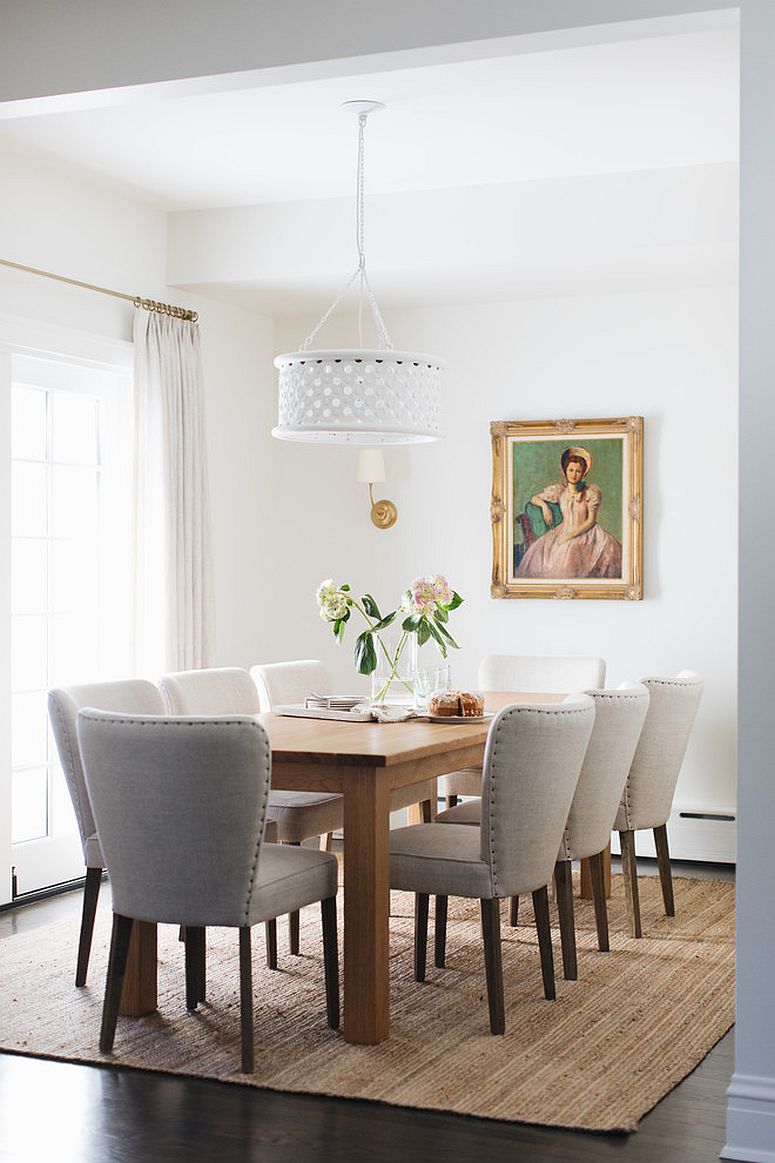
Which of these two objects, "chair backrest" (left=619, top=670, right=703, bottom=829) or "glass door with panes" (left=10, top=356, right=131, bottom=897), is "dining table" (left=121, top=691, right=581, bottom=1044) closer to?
"chair backrest" (left=619, top=670, right=703, bottom=829)

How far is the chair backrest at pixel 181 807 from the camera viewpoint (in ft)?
11.1

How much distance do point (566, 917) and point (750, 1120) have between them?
1.28 m

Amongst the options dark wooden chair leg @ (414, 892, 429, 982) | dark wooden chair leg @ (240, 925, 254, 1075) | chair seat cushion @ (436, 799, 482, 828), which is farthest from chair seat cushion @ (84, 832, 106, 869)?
chair seat cushion @ (436, 799, 482, 828)

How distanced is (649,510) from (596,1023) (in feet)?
9.63

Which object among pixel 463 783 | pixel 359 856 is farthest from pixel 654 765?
pixel 359 856

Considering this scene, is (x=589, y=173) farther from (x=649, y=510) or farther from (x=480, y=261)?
(x=649, y=510)

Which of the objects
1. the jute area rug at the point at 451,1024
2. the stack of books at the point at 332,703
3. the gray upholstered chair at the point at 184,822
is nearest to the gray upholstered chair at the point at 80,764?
the jute area rug at the point at 451,1024

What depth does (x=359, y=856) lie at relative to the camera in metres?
3.75

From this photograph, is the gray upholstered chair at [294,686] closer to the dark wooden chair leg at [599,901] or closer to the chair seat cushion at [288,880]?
the dark wooden chair leg at [599,901]

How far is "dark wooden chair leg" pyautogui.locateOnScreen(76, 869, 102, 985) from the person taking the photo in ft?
13.9

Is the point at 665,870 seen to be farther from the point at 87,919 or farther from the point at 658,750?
the point at 87,919

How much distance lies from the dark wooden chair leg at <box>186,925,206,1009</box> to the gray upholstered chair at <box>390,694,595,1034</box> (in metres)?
0.59

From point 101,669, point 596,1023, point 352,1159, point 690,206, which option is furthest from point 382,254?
point 352,1159

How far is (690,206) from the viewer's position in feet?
17.9
